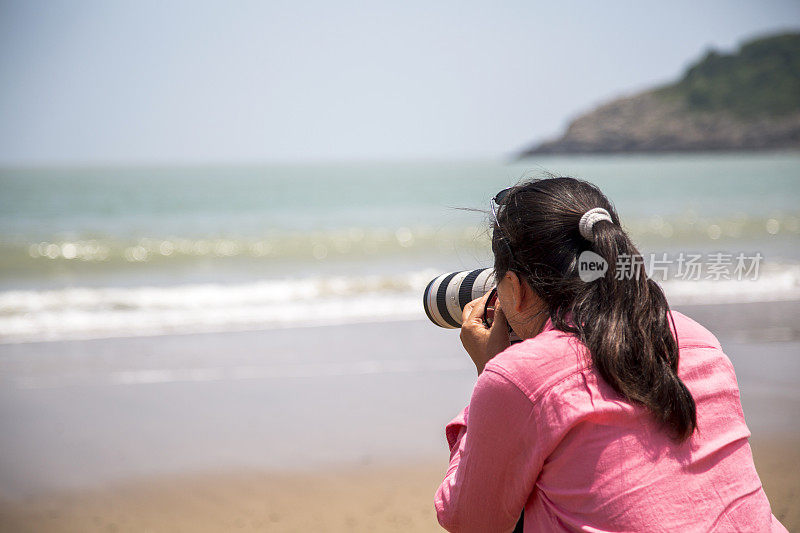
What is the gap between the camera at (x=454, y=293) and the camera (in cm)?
145

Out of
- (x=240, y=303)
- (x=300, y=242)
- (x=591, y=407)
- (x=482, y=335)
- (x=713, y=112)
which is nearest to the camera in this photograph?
(x=591, y=407)

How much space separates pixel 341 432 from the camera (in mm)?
3508

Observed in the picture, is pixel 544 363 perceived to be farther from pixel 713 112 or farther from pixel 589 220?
pixel 713 112

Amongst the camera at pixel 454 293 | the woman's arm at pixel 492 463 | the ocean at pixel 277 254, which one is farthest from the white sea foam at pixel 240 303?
the woman's arm at pixel 492 463

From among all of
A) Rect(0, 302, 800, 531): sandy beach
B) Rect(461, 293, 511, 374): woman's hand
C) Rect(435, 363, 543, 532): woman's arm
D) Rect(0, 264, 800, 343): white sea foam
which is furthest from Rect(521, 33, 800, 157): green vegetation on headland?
Rect(435, 363, 543, 532): woman's arm

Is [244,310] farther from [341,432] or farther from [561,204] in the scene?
[561,204]

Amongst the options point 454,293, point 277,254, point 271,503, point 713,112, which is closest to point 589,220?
point 454,293

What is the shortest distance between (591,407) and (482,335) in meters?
0.29

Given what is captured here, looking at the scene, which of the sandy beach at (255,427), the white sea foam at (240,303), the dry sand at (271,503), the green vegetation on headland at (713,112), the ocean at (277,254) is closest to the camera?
the dry sand at (271,503)

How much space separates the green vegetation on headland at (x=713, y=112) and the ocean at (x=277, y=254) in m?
27.6

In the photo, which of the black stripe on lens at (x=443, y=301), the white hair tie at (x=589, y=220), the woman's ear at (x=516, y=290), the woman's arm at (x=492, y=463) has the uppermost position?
the white hair tie at (x=589, y=220)

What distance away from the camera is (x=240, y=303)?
6.75 metres

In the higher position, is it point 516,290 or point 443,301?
point 516,290

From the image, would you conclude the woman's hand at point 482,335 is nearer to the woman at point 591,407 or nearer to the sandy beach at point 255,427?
the woman at point 591,407
